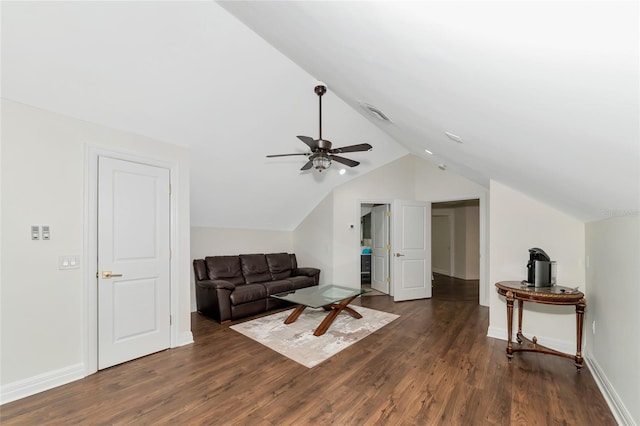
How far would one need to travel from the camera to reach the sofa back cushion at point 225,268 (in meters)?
4.84

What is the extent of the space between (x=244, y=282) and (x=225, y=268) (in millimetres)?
459

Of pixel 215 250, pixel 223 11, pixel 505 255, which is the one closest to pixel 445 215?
pixel 505 255

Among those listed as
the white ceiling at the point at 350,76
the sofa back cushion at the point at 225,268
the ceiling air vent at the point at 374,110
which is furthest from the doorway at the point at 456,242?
the white ceiling at the point at 350,76

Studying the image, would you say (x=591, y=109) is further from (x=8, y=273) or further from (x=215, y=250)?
(x=215, y=250)

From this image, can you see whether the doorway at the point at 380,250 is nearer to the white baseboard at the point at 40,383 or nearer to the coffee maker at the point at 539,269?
the coffee maker at the point at 539,269

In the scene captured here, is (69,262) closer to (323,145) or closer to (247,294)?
(247,294)

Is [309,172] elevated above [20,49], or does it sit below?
below

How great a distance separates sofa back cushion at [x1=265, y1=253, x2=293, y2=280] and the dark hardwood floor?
2230mm

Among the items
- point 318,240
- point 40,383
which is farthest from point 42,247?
point 318,240

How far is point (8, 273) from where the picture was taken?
2.29 metres

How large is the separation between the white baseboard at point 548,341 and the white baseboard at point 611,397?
37 centimetres

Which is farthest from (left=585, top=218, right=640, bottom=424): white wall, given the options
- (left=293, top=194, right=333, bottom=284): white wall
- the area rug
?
(left=293, top=194, right=333, bottom=284): white wall

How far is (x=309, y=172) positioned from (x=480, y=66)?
13.9 feet

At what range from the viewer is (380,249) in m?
6.47
